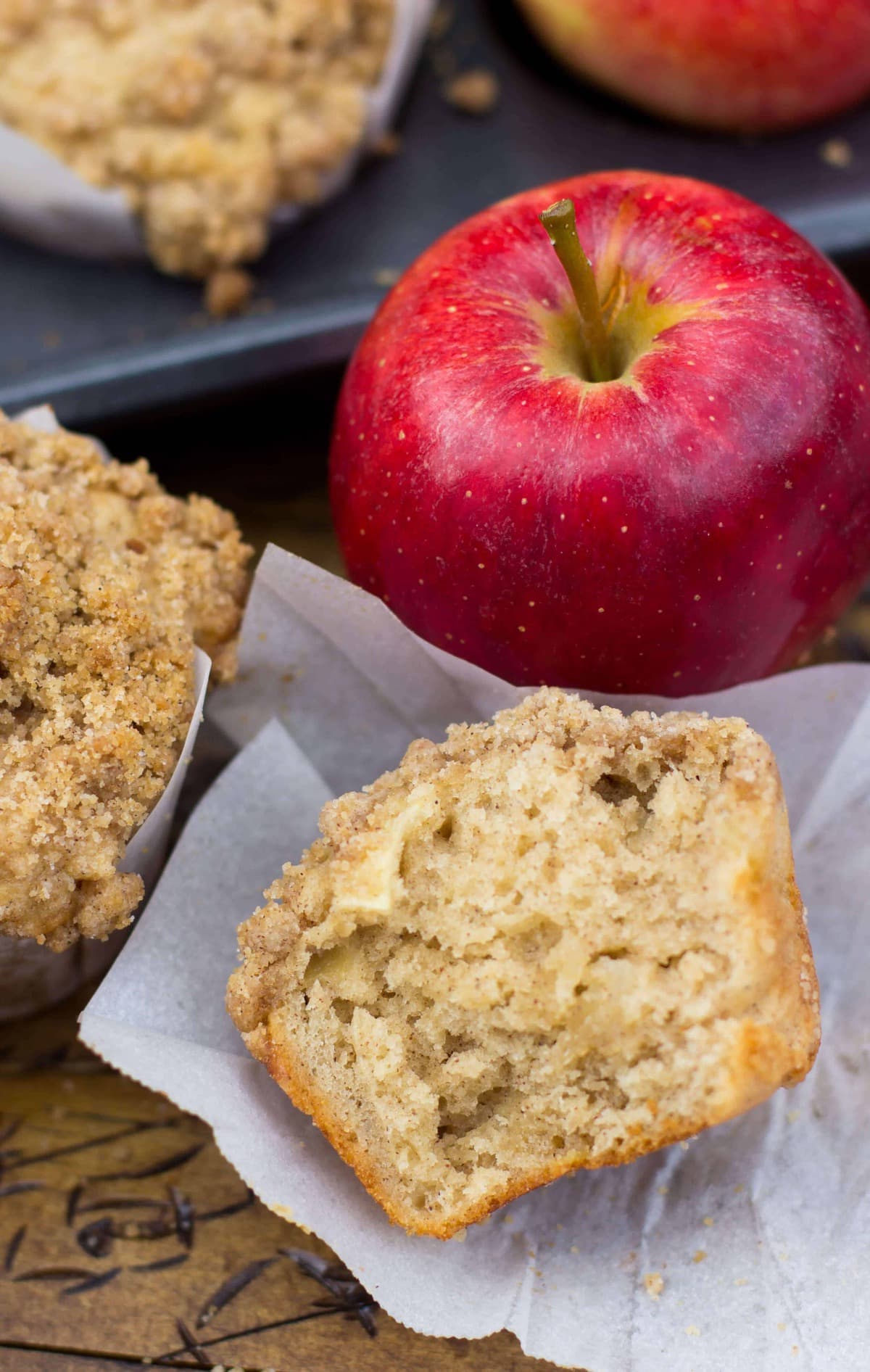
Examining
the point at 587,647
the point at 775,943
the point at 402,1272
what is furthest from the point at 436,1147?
the point at 587,647

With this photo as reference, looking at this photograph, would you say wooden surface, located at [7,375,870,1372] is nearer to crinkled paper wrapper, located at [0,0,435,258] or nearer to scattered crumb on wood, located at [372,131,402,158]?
crinkled paper wrapper, located at [0,0,435,258]

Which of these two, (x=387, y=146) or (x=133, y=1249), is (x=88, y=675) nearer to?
(x=133, y=1249)

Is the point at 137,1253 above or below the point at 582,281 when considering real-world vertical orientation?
below

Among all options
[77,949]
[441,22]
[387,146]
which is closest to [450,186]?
[387,146]

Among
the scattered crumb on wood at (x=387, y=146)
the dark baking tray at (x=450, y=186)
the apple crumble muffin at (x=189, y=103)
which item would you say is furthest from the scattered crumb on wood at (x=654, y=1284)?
the scattered crumb on wood at (x=387, y=146)

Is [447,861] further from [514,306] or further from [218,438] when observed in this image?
[218,438]

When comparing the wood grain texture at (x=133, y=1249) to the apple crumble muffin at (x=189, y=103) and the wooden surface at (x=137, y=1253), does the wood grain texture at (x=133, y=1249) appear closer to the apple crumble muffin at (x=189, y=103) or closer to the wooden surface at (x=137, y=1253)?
the wooden surface at (x=137, y=1253)

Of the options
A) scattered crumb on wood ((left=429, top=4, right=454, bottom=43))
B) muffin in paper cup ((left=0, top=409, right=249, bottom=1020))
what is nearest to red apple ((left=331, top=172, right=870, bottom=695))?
muffin in paper cup ((left=0, top=409, right=249, bottom=1020))
